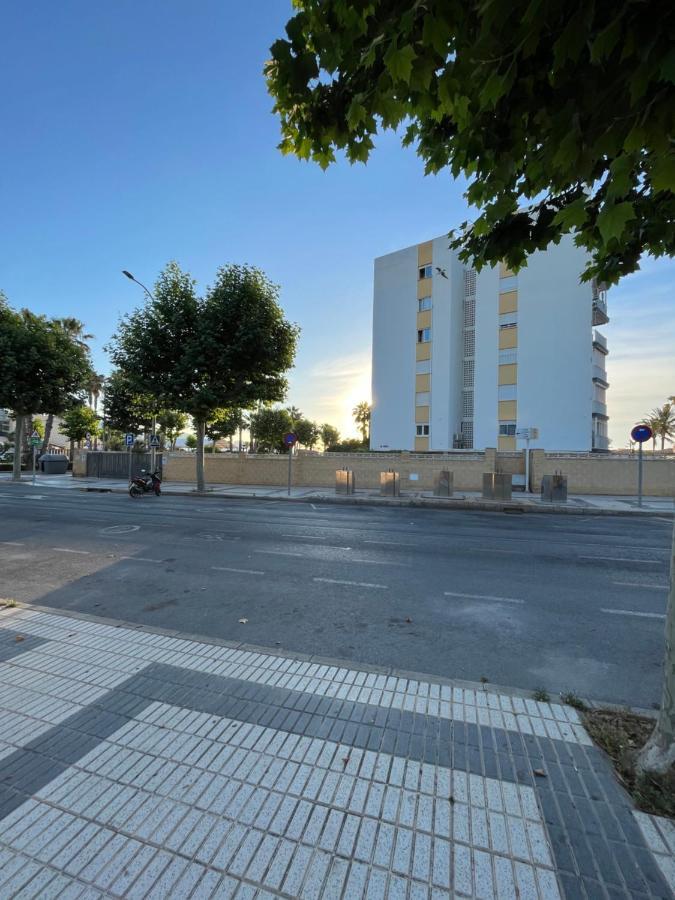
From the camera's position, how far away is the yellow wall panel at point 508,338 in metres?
30.4

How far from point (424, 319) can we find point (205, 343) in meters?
21.3

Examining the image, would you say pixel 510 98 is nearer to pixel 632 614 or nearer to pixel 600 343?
pixel 632 614

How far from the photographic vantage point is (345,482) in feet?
65.3

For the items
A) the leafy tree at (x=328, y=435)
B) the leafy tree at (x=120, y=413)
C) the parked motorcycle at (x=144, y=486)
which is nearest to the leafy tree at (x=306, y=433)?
the leafy tree at (x=328, y=435)

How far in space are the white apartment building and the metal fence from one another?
17711 mm

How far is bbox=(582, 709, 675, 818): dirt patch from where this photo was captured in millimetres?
2078

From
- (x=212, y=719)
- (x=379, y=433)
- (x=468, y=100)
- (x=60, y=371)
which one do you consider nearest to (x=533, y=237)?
(x=468, y=100)

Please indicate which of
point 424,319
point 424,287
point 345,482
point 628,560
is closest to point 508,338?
point 424,319

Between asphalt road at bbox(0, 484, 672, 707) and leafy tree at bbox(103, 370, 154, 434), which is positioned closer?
asphalt road at bbox(0, 484, 672, 707)

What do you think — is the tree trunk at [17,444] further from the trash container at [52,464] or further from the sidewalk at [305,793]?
the sidewalk at [305,793]

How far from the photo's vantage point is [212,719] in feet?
9.23

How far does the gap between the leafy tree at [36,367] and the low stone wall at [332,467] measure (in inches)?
299

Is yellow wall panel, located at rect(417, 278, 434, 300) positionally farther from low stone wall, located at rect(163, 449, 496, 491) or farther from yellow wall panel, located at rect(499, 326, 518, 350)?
low stone wall, located at rect(163, 449, 496, 491)

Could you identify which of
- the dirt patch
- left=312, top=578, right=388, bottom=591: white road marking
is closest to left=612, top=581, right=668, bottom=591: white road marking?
left=312, top=578, right=388, bottom=591: white road marking
